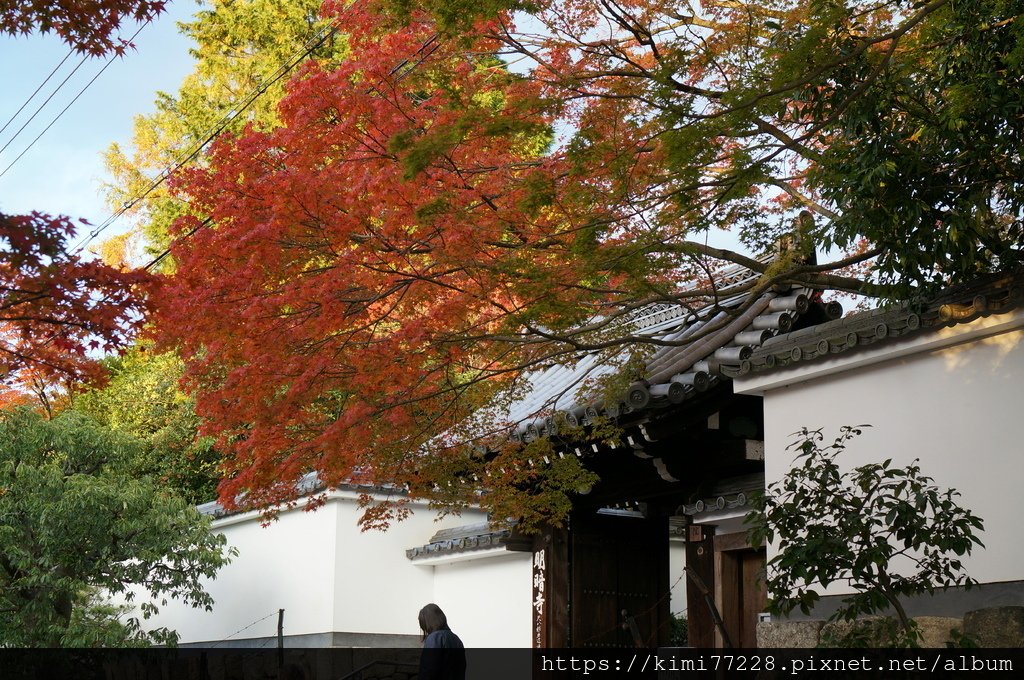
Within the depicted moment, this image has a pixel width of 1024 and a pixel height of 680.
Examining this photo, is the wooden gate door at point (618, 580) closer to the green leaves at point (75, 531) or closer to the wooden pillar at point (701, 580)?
the wooden pillar at point (701, 580)

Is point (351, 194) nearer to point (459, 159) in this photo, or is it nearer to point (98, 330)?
point (459, 159)

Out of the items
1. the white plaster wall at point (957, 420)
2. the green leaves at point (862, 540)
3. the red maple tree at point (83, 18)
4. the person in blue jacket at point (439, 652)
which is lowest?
the person in blue jacket at point (439, 652)

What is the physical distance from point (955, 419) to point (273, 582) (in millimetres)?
12652

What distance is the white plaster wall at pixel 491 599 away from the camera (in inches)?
559

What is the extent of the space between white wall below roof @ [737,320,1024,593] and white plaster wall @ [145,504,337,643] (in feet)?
31.9

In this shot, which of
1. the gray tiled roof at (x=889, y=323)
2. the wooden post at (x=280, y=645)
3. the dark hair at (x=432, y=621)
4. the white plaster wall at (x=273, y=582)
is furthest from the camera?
the white plaster wall at (x=273, y=582)

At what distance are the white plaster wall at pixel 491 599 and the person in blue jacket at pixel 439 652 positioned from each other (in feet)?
20.1

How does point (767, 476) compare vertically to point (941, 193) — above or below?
below

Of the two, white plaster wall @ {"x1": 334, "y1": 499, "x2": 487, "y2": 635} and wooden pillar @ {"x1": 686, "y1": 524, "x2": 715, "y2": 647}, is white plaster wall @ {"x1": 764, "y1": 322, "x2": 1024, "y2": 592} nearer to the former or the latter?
wooden pillar @ {"x1": 686, "y1": 524, "x2": 715, "y2": 647}

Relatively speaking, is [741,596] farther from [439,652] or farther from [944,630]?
[439,652]

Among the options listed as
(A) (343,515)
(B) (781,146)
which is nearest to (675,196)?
(B) (781,146)

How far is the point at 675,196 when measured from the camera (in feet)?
28.0

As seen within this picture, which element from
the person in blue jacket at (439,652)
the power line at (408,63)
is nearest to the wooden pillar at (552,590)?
the person in blue jacket at (439,652)

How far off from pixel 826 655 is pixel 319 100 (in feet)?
21.8
